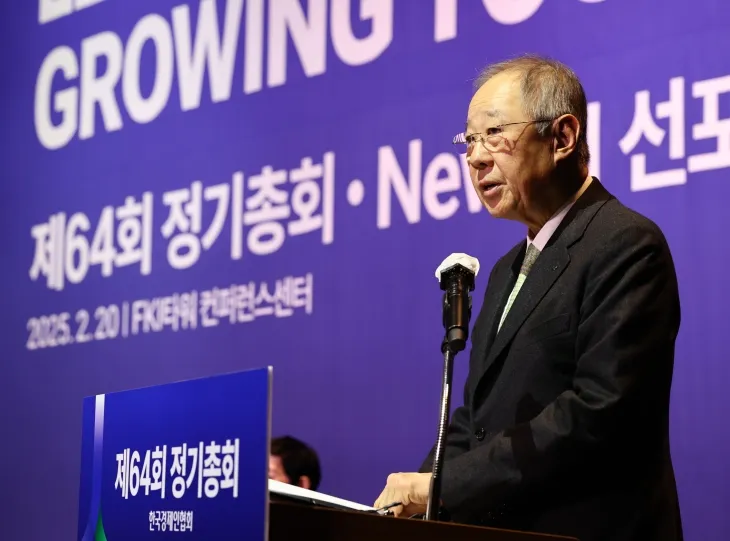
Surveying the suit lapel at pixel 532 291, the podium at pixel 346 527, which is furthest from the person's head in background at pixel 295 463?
the podium at pixel 346 527

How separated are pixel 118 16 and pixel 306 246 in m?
1.45

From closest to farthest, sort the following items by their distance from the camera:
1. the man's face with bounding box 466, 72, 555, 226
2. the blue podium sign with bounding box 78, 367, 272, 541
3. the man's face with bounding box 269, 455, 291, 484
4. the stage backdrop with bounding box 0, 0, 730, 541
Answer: the blue podium sign with bounding box 78, 367, 272, 541 → the man's face with bounding box 466, 72, 555, 226 → the stage backdrop with bounding box 0, 0, 730, 541 → the man's face with bounding box 269, 455, 291, 484

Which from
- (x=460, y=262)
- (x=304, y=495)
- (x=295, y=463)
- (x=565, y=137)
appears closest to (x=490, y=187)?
(x=565, y=137)

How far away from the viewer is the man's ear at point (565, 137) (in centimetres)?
243

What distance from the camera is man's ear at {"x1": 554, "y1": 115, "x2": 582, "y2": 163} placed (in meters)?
2.43

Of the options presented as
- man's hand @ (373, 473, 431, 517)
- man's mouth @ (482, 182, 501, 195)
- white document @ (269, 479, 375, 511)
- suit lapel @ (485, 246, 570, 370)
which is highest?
man's mouth @ (482, 182, 501, 195)

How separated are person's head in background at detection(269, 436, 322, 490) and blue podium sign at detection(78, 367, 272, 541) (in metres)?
1.76

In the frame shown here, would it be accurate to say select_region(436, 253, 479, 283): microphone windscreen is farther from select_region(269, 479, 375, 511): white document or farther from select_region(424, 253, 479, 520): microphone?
select_region(269, 479, 375, 511): white document

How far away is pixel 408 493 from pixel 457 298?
0.35 metres

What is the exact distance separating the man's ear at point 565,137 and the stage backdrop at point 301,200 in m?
0.78

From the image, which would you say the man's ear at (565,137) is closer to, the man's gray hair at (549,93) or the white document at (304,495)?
the man's gray hair at (549,93)

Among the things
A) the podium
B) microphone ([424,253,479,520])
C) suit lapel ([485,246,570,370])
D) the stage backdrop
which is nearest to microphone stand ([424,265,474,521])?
microphone ([424,253,479,520])

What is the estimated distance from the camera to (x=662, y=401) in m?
2.11

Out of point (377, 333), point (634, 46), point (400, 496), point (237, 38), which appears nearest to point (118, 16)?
point (237, 38)
